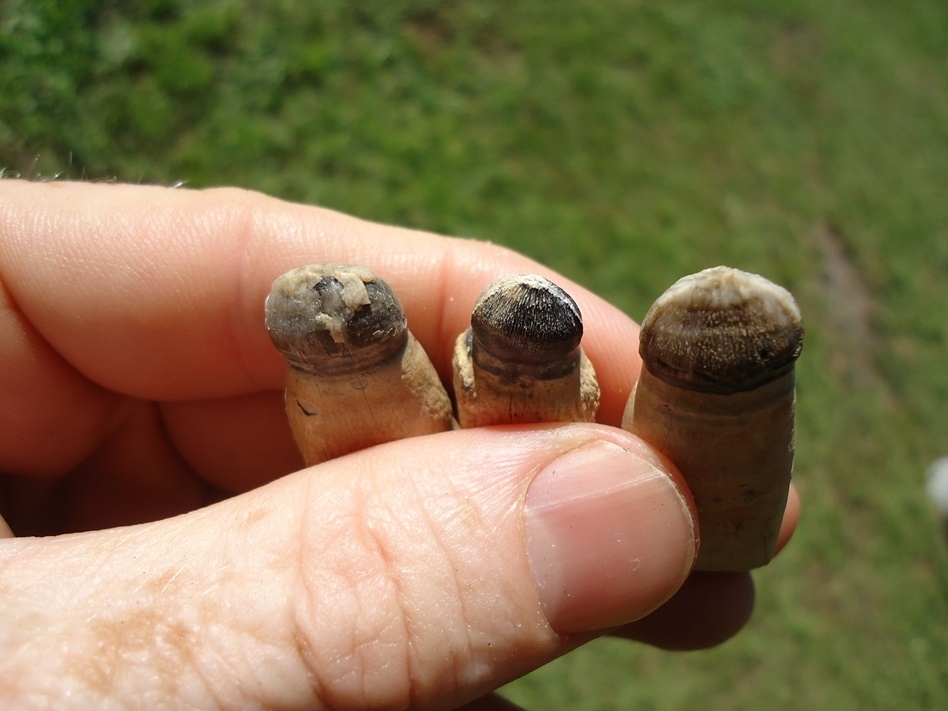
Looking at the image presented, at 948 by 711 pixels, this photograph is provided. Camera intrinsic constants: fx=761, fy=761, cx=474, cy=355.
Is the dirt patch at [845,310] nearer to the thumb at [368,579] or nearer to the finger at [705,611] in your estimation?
the finger at [705,611]

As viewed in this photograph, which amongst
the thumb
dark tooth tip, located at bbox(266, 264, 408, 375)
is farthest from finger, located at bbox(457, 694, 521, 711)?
dark tooth tip, located at bbox(266, 264, 408, 375)

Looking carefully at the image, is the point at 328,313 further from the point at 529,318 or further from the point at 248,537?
the point at 248,537

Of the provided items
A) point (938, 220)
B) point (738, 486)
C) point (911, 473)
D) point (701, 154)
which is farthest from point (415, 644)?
point (938, 220)

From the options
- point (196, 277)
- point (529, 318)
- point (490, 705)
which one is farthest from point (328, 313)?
point (490, 705)

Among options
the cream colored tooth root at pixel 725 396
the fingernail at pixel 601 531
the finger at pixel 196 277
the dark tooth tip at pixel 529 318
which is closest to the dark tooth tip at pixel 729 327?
the cream colored tooth root at pixel 725 396

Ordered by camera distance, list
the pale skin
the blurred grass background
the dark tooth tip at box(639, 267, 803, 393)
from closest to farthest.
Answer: the dark tooth tip at box(639, 267, 803, 393)
the pale skin
the blurred grass background

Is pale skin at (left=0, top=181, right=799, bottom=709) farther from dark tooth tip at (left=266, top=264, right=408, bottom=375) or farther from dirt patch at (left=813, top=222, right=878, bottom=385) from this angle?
dirt patch at (left=813, top=222, right=878, bottom=385)

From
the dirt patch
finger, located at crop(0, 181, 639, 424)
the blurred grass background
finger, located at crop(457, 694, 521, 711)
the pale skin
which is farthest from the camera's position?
the dirt patch
